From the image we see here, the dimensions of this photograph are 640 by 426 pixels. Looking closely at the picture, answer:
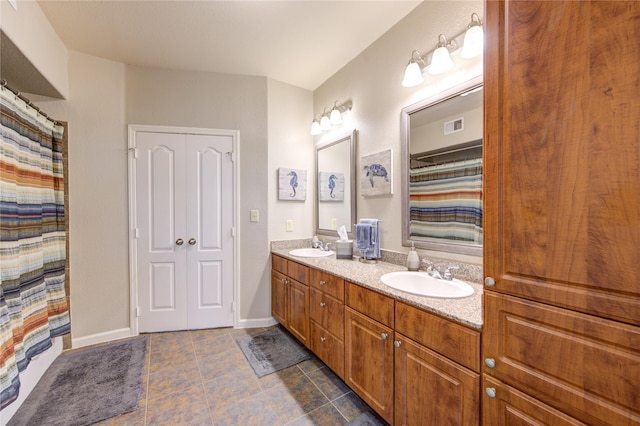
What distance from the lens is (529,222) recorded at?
84 centimetres

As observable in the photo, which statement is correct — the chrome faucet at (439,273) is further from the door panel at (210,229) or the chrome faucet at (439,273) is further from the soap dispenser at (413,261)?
the door panel at (210,229)

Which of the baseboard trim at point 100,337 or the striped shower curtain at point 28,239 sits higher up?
the striped shower curtain at point 28,239

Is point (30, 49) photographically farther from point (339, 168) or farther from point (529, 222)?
point (529, 222)

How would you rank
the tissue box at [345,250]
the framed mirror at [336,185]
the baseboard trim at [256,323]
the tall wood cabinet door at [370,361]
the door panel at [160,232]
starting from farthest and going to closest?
the baseboard trim at [256,323]
the door panel at [160,232]
the framed mirror at [336,185]
the tissue box at [345,250]
the tall wood cabinet door at [370,361]

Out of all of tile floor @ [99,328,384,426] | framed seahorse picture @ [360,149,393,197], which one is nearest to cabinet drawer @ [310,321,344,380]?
tile floor @ [99,328,384,426]

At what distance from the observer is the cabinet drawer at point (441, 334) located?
1012 millimetres

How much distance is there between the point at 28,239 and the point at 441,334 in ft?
8.29

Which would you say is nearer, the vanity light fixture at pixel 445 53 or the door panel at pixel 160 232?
the vanity light fixture at pixel 445 53

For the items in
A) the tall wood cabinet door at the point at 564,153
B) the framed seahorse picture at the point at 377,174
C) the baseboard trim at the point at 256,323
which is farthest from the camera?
the baseboard trim at the point at 256,323

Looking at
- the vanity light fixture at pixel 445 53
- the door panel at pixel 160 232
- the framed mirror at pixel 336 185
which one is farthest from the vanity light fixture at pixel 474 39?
the door panel at pixel 160 232

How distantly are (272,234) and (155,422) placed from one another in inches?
A: 67.7

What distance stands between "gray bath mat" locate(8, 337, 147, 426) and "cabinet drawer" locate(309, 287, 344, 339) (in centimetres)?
129

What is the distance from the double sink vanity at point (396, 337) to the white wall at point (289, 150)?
859 mm

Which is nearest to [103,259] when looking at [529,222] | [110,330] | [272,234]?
[110,330]
